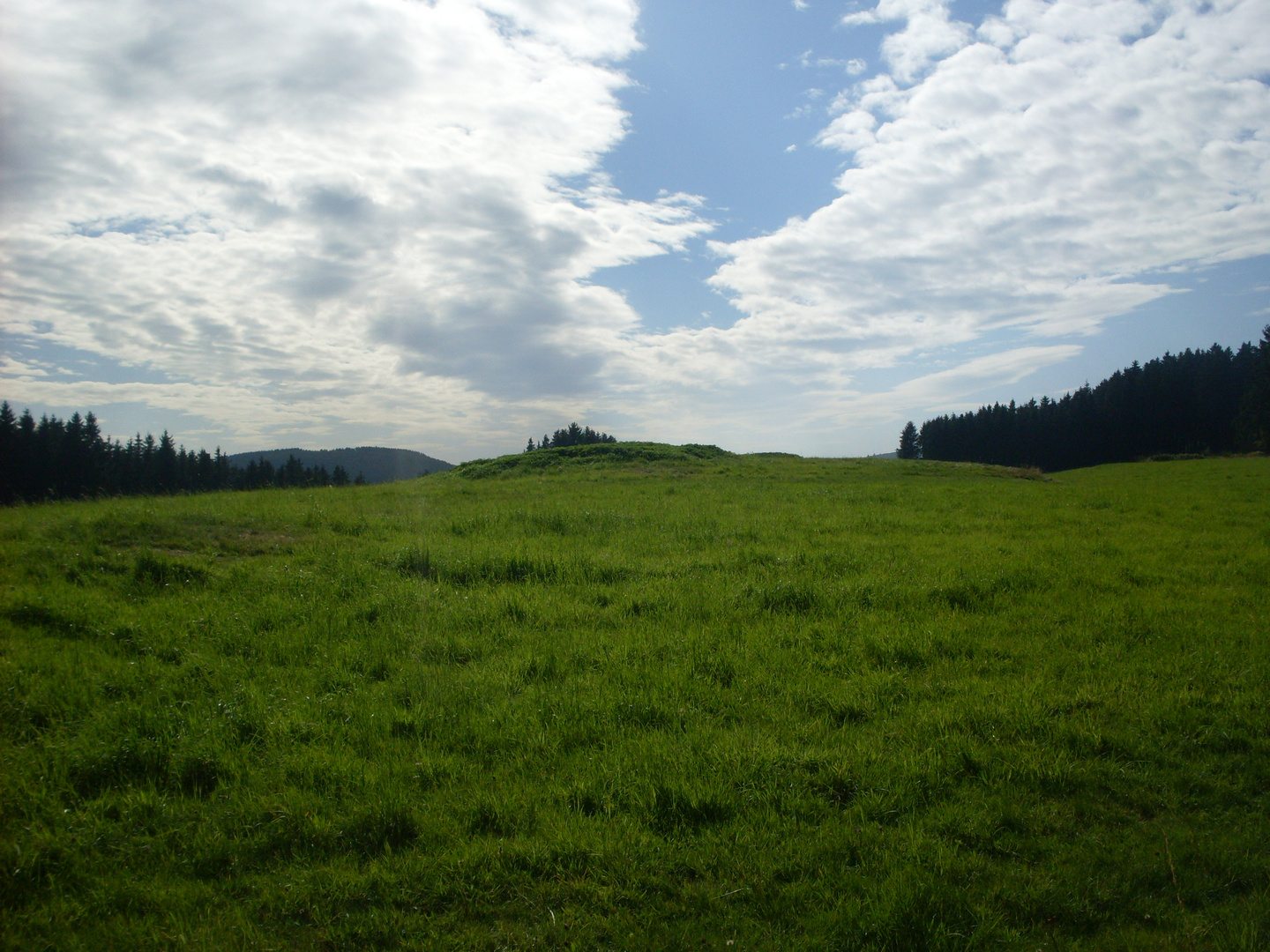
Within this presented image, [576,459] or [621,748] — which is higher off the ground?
[576,459]

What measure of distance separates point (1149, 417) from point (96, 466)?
10837 cm

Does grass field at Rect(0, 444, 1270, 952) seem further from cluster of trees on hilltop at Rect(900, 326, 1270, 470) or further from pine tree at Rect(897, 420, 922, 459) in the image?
pine tree at Rect(897, 420, 922, 459)

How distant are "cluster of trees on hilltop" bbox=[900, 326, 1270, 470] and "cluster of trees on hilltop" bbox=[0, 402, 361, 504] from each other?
85.9 metres

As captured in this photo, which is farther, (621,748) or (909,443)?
(909,443)

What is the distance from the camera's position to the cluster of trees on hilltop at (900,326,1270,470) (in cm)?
6931

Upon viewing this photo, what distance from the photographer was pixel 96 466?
48.0m

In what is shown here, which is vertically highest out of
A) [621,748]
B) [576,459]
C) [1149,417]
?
[1149,417]

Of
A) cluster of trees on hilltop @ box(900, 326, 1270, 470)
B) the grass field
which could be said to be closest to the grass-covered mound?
the grass field

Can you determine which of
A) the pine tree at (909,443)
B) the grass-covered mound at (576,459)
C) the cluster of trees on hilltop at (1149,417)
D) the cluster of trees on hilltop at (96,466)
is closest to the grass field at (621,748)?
the cluster of trees on hilltop at (96,466)

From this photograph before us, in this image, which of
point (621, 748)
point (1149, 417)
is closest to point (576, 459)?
point (621, 748)

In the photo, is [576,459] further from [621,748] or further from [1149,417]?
[1149,417]

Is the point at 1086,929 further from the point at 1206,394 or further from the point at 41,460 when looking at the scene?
the point at 1206,394

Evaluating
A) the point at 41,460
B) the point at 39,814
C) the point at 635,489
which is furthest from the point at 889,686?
the point at 41,460

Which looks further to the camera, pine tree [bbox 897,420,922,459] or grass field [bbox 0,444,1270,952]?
pine tree [bbox 897,420,922,459]
